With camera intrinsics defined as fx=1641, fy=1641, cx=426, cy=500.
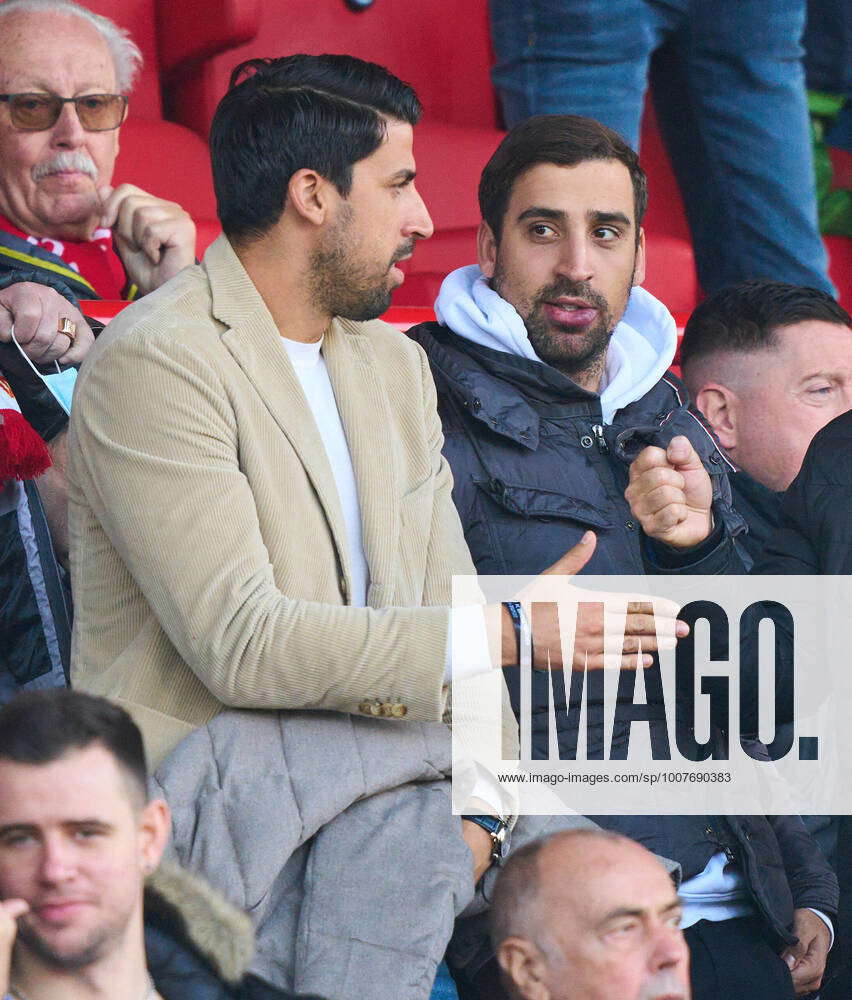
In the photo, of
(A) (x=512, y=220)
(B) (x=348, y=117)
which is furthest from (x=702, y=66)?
(B) (x=348, y=117)

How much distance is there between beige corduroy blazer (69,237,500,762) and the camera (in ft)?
5.52

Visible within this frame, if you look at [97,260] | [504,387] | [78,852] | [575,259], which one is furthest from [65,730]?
[97,260]

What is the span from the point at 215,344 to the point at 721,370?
1315 millimetres

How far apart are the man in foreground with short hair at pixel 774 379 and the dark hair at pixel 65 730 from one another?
1584 millimetres

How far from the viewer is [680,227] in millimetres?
4215

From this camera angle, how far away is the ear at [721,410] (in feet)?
9.46

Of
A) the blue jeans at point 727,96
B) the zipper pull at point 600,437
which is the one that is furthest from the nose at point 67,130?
the blue jeans at point 727,96

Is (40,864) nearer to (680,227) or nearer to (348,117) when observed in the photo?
(348,117)

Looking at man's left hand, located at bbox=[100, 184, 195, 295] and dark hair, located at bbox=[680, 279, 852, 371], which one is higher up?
man's left hand, located at bbox=[100, 184, 195, 295]

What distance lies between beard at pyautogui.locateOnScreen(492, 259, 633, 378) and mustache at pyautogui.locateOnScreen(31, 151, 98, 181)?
2.64 ft

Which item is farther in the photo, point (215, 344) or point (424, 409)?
point (424, 409)

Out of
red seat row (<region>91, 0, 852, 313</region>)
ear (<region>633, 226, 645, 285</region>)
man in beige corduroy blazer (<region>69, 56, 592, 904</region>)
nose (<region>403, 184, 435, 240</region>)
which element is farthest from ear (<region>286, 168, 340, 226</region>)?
red seat row (<region>91, 0, 852, 313</region>)

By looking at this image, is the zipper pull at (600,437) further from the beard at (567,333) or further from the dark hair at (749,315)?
the dark hair at (749,315)

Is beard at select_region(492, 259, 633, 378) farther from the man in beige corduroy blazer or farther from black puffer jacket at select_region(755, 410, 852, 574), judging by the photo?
black puffer jacket at select_region(755, 410, 852, 574)
